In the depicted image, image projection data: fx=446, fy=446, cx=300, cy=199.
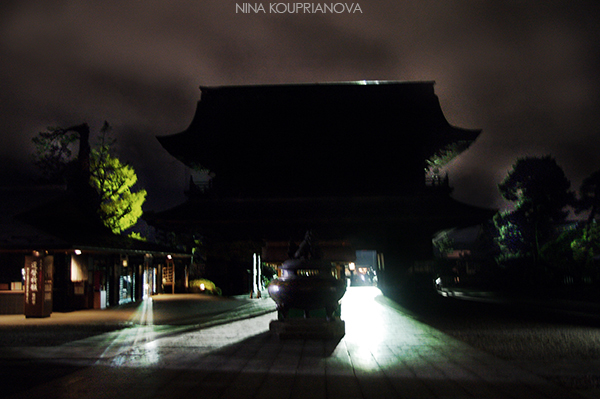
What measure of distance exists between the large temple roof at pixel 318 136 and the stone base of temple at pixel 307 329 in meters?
9.06

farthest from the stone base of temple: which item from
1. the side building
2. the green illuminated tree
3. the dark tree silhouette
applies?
the dark tree silhouette

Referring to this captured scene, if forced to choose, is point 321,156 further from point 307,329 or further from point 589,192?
point 589,192

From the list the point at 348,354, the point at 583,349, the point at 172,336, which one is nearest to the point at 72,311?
the point at 172,336

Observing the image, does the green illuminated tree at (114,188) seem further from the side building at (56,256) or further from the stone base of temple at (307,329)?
the stone base of temple at (307,329)

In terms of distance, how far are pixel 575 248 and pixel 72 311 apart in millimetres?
24501

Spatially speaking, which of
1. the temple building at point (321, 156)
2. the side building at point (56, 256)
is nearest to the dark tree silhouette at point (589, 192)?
the temple building at point (321, 156)

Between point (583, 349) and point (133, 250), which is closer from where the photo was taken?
point (583, 349)

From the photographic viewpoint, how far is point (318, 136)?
18422 mm

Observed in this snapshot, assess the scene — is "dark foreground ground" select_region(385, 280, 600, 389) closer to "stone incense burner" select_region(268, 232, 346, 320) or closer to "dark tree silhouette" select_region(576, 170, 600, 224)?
"stone incense burner" select_region(268, 232, 346, 320)

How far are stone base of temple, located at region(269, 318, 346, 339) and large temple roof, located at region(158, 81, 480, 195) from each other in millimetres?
9065

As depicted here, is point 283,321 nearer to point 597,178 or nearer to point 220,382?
point 220,382

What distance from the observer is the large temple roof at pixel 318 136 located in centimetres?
1786

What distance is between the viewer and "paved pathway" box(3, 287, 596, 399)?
5008 mm

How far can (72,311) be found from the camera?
15.9 meters
